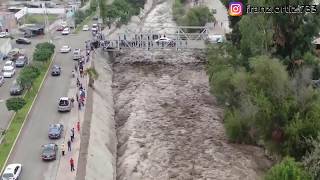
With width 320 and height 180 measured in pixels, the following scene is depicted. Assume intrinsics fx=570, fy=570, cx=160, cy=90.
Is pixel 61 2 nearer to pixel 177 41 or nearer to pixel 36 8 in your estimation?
pixel 36 8

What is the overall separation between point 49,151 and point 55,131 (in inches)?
210

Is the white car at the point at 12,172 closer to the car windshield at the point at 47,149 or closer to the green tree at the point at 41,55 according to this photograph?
the car windshield at the point at 47,149

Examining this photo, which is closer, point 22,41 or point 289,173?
point 289,173

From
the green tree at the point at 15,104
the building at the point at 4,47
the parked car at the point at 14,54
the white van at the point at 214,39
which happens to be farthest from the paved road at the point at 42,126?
the white van at the point at 214,39

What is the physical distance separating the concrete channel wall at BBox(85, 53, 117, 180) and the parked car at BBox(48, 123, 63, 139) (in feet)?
10.3

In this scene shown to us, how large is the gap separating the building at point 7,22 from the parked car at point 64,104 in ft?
171

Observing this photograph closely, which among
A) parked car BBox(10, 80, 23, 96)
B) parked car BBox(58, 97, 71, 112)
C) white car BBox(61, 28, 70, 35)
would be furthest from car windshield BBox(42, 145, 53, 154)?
white car BBox(61, 28, 70, 35)

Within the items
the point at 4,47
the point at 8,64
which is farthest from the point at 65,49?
the point at 8,64

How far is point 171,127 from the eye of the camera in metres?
66.4

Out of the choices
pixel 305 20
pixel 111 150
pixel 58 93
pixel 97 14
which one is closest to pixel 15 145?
pixel 111 150

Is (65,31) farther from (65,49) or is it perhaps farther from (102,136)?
(102,136)

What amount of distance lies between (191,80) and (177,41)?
8.76 meters

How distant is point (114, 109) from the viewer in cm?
7275

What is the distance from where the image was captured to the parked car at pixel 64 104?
210 ft
